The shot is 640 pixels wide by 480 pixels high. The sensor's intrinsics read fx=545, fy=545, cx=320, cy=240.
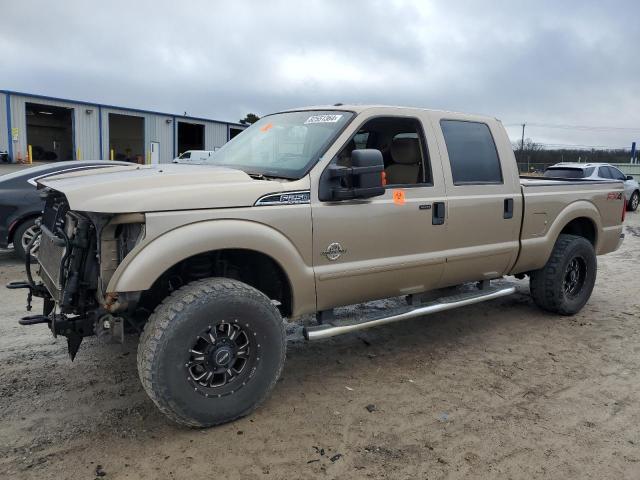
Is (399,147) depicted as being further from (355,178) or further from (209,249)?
(209,249)

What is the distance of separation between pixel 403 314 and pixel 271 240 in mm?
1390

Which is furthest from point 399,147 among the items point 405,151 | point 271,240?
point 271,240

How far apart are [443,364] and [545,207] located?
6.45 feet

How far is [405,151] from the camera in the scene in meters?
4.62

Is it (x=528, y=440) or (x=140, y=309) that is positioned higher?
(x=140, y=309)

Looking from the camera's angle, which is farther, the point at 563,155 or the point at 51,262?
the point at 563,155

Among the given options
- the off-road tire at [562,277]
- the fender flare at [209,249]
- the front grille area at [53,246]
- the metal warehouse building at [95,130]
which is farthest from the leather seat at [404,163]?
the metal warehouse building at [95,130]

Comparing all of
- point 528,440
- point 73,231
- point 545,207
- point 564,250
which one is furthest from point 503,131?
point 73,231

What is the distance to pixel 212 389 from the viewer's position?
10.6 ft

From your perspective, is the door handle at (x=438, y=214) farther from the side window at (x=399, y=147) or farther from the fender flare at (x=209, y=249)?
the fender flare at (x=209, y=249)

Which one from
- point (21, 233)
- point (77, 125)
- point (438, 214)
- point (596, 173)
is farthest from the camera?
point (77, 125)

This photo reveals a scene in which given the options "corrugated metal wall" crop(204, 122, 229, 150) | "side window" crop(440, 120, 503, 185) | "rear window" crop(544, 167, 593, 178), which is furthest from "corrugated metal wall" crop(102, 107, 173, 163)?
"side window" crop(440, 120, 503, 185)

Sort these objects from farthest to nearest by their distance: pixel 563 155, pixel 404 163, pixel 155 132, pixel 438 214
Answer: pixel 563 155
pixel 155 132
pixel 404 163
pixel 438 214

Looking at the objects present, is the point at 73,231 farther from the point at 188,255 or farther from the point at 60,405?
the point at 60,405
